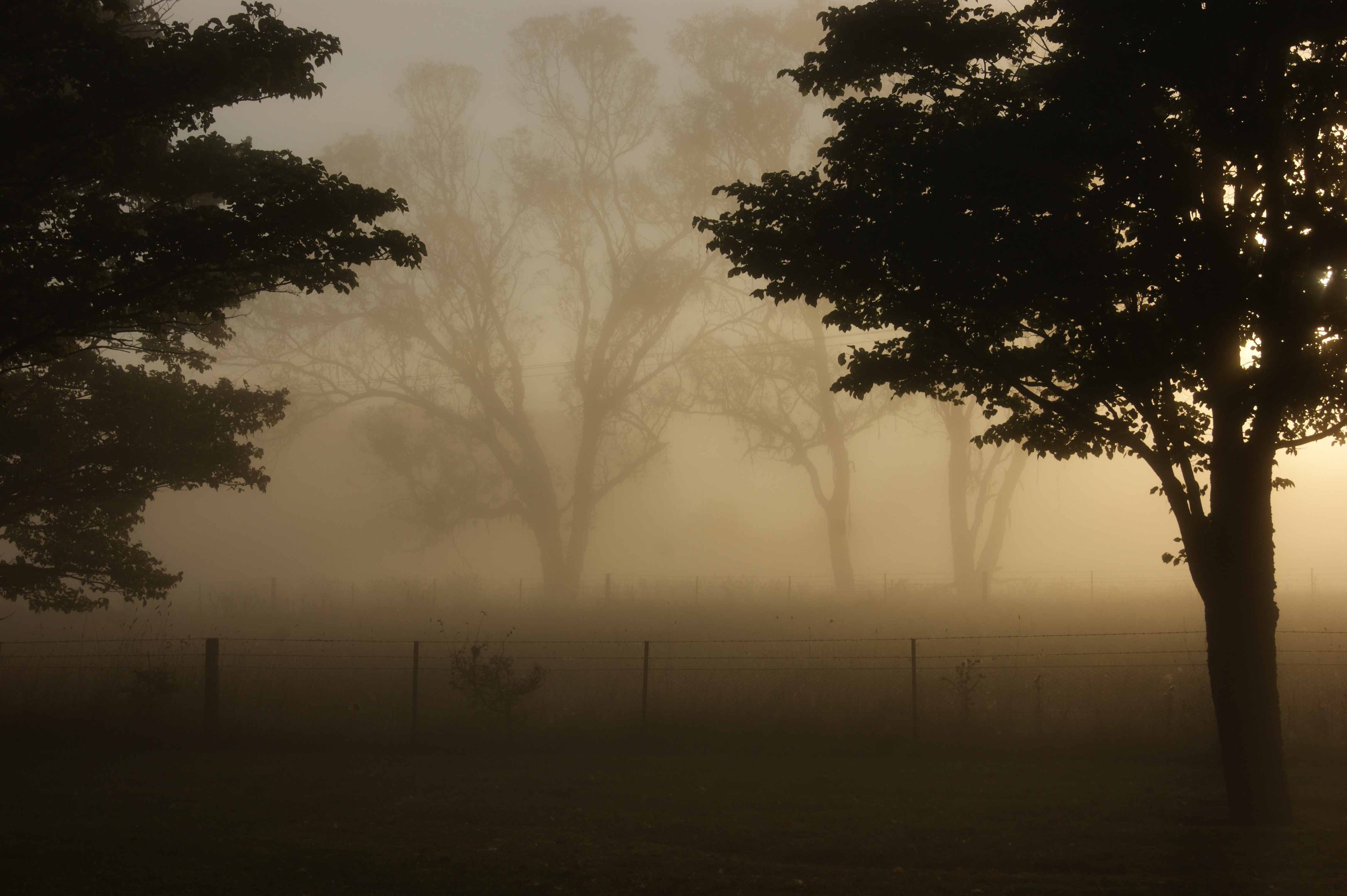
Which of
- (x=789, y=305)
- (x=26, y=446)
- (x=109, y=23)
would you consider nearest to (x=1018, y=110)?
(x=109, y=23)

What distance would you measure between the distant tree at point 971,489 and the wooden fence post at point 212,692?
65.2 ft

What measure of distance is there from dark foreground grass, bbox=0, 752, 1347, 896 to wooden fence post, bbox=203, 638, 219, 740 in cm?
102

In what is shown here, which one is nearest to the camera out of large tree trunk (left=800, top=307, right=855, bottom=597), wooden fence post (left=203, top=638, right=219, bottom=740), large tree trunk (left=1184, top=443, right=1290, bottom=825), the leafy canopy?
the leafy canopy

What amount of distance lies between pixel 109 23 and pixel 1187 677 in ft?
52.6

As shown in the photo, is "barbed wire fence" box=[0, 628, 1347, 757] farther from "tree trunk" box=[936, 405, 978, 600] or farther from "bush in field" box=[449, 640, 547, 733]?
"tree trunk" box=[936, 405, 978, 600]

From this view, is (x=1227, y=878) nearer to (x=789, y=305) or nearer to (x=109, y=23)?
(x=109, y=23)

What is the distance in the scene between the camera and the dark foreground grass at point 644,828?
7.19 metres

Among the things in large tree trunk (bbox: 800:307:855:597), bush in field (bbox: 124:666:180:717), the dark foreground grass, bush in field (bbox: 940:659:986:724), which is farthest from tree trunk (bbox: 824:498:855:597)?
bush in field (bbox: 124:666:180:717)

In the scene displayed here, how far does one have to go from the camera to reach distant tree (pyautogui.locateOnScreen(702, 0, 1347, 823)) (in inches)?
329

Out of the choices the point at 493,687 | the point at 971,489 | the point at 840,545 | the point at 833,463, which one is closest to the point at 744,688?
the point at 493,687

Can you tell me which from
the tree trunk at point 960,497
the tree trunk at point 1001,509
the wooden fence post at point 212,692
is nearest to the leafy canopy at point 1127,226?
the wooden fence post at point 212,692

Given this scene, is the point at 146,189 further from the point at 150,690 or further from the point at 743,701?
the point at 743,701

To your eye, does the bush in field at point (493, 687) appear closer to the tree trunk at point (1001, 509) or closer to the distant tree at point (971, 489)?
the distant tree at point (971, 489)

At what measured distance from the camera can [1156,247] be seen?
8500 mm
